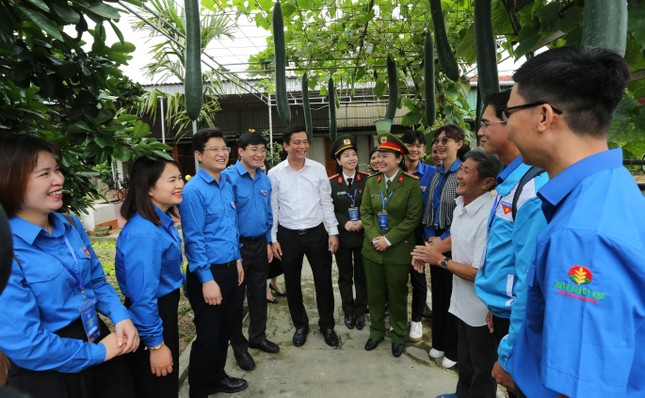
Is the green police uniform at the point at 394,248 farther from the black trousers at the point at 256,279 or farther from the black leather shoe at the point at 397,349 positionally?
the black trousers at the point at 256,279

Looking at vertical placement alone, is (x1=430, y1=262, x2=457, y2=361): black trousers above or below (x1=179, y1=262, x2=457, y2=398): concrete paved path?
above

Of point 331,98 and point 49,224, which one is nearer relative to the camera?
point 49,224

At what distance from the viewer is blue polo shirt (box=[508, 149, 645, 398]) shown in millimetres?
846

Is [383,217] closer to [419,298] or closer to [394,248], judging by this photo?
[394,248]

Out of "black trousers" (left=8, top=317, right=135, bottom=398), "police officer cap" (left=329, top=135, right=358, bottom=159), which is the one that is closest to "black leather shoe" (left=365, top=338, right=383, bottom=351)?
"police officer cap" (left=329, top=135, right=358, bottom=159)

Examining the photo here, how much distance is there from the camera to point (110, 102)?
1.96 meters

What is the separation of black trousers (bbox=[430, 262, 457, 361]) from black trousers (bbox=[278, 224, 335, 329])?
100 cm

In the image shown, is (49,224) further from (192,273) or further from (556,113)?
(556,113)

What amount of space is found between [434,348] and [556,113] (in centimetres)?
288

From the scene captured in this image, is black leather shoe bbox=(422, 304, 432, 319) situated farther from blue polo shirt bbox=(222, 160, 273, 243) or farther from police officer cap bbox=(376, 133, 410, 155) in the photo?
blue polo shirt bbox=(222, 160, 273, 243)

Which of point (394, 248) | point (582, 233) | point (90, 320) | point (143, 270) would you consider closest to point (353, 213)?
point (394, 248)

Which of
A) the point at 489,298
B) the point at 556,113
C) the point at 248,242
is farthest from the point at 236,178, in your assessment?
the point at 556,113

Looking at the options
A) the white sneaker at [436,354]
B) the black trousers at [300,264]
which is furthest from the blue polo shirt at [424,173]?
the white sneaker at [436,354]

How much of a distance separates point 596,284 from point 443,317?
2.66m
